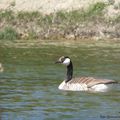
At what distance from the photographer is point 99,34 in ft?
130

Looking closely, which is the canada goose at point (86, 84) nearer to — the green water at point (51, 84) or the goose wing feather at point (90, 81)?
the goose wing feather at point (90, 81)

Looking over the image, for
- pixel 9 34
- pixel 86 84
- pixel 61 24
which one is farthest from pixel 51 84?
pixel 61 24

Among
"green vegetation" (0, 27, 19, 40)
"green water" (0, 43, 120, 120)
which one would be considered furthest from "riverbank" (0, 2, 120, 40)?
"green water" (0, 43, 120, 120)

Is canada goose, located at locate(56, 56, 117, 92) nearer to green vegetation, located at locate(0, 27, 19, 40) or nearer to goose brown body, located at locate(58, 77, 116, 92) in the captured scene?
goose brown body, located at locate(58, 77, 116, 92)

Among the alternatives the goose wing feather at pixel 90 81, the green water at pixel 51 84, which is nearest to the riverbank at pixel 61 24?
the green water at pixel 51 84

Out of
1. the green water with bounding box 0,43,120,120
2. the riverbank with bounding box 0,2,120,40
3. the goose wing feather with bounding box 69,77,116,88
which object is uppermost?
the riverbank with bounding box 0,2,120,40

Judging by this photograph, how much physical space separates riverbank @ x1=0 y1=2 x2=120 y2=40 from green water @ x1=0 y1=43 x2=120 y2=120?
571 centimetres

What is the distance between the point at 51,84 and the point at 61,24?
20.3 metres

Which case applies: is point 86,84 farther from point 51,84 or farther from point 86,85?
point 51,84

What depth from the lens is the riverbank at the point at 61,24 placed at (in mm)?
39688

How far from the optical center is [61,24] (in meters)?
41.3

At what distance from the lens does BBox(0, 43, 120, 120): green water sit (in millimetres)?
15859

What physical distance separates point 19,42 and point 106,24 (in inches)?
237

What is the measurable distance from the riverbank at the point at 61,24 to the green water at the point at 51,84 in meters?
5.71
